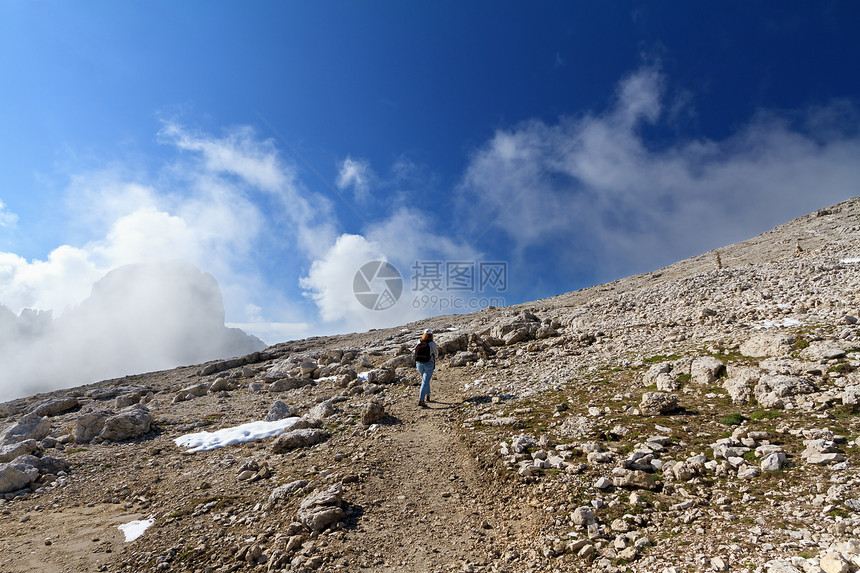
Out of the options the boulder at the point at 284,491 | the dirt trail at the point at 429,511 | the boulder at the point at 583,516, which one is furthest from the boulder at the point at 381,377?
the boulder at the point at 583,516

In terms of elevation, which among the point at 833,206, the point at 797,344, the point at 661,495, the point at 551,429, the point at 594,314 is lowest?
the point at 661,495

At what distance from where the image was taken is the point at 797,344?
1275 cm

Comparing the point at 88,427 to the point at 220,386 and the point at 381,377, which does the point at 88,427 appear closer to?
the point at 220,386

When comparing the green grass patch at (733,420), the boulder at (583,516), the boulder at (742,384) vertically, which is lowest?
the boulder at (583,516)

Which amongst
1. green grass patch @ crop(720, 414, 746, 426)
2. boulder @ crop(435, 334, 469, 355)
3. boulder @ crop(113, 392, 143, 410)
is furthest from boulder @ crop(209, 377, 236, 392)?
green grass patch @ crop(720, 414, 746, 426)

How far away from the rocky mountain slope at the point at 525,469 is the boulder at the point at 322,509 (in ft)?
0.13

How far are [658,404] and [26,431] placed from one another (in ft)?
89.6

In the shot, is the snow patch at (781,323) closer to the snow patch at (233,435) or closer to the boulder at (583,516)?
the boulder at (583,516)

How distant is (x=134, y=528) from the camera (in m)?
9.76

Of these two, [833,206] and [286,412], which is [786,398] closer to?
[286,412]

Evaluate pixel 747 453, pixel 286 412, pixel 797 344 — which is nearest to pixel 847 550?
pixel 747 453

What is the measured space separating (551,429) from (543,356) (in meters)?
9.63

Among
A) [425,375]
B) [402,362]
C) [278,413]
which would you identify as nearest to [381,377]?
[402,362]

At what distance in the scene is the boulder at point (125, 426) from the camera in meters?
17.5
